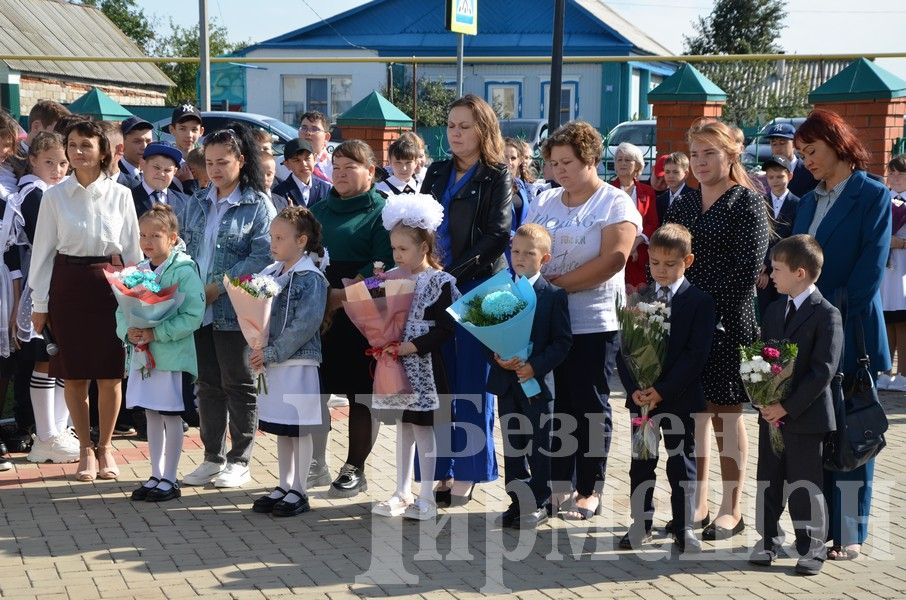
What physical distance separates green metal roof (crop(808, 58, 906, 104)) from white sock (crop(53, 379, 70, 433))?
7600 millimetres

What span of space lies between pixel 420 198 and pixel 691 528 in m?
2.09

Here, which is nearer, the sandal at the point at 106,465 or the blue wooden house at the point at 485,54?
the sandal at the point at 106,465

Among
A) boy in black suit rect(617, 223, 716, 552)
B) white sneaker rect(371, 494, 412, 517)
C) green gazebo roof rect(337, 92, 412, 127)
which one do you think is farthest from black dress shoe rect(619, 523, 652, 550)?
green gazebo roof rect(337, 92, 412, 127)

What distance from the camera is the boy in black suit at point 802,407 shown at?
5.04 metres

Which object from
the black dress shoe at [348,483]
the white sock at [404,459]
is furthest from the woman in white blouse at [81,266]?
the white sock at [404,459]

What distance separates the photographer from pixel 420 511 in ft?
19.4

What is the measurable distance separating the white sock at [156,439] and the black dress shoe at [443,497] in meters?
1.52

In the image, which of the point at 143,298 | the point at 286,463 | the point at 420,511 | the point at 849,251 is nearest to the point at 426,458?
the point at 420,511

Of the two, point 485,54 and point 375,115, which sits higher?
point 485,54

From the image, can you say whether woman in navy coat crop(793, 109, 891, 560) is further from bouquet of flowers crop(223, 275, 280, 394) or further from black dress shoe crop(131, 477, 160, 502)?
black dress shoe crop(131, 477, 160, 502)

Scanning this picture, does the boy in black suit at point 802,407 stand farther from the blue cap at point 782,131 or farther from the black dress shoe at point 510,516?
the blue cap at point 782,131

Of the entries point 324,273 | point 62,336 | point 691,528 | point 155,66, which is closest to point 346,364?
point 324,273

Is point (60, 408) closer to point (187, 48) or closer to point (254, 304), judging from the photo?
point (254, 304)

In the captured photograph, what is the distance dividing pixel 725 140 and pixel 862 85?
20.5ft
